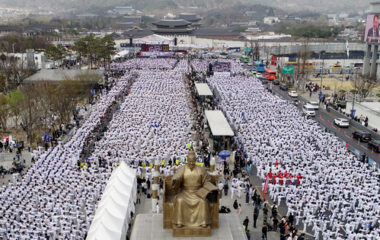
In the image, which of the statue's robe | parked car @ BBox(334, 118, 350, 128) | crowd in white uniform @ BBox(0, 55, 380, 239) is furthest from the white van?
the statue's robe

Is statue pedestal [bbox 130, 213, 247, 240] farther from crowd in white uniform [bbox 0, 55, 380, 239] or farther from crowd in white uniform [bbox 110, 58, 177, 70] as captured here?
crowd in white uniform [bbox 110, 58, 177, 70]

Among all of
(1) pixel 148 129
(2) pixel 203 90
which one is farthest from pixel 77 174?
(2) pixel 203 90

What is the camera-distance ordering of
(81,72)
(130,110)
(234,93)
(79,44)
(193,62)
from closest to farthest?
(130,110) → (234,93) → (81,72) → (79,44) → (193,62)

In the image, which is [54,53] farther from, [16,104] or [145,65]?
[16,104]

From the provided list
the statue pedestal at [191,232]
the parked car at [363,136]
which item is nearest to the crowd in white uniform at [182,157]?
the parked car at [363,136]

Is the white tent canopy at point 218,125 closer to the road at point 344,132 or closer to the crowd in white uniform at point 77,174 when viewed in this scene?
the crowd in white uniform at point 77,174

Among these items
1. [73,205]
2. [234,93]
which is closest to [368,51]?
[234,93]

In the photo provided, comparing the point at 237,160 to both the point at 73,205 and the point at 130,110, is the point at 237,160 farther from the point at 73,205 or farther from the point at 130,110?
the point at 130,110
